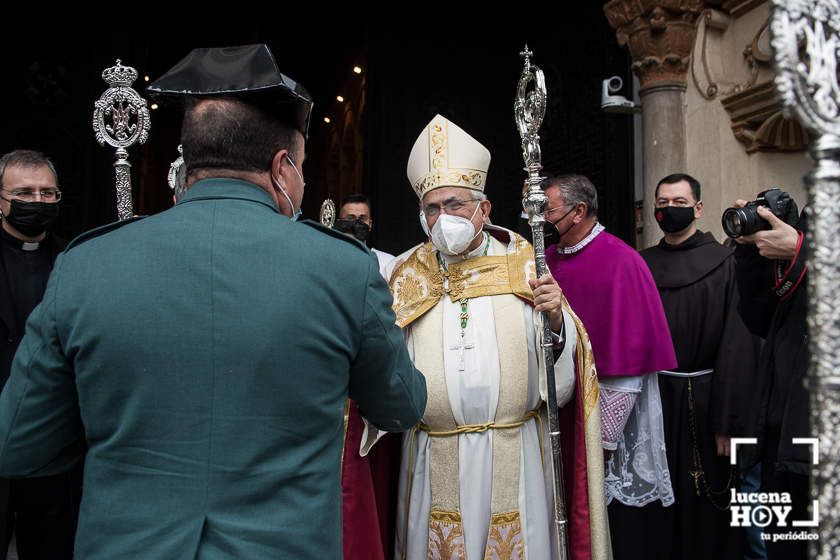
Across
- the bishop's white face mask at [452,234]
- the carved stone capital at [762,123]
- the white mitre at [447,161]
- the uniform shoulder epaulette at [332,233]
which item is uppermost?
the carved stone capital at [762,123]

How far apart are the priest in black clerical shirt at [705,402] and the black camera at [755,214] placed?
1.32m

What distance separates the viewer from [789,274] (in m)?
2.83

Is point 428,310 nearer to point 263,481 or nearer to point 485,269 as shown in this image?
point 485,269

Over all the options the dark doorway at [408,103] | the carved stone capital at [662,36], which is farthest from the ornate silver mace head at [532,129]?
the dark doorway at [408,103]

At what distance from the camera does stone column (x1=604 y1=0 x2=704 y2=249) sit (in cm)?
616

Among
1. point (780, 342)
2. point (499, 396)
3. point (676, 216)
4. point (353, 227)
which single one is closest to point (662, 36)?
point (676, 216)

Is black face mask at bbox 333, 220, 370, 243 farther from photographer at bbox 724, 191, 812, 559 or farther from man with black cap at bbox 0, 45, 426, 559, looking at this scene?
man with black cap at bbox 0, 45, 426, 559

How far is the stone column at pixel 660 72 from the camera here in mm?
6164

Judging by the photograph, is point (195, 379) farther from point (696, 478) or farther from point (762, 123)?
point (762, 123)

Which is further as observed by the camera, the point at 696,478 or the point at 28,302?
the point at 696,478

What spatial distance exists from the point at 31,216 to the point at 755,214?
2.70 m

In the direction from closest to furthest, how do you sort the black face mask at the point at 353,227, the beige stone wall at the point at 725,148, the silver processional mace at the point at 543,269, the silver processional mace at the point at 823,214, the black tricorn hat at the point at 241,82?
the silver processional mace at the point at 823,214
the black tricorn hat at the point at 241,82
the silver processional mace at the point at 543,269
the black face mask at the point at 353,227
the beige stone wall at the point at 725,148

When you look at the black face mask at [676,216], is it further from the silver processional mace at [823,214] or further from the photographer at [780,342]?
the silver processional mace at [823,214]

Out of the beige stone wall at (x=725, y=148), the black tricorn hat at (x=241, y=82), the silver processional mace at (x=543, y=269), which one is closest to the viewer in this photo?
the black tricorn hat at (x=241, y=82)
